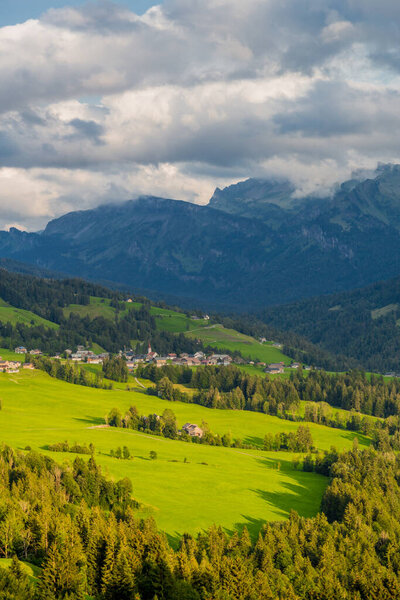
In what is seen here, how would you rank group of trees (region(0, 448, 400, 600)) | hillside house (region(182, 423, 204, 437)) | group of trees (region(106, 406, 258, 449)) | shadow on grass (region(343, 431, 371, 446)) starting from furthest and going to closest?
shadow on grass (region(343, 431, 371, 446)), hillside house (region(182, 423, 204, 437)), group of trees (region(106, 406, 258, 449)), group of trees (region(0, 448, 400, 600))

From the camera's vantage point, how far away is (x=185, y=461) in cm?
12675

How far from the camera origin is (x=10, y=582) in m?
57.4

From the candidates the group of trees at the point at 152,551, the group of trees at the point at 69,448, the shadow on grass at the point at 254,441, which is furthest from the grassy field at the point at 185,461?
the group of trees at the point at 152,551

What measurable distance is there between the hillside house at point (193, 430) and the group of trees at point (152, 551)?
6376 cm

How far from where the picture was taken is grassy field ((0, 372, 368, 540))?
99.6 metres

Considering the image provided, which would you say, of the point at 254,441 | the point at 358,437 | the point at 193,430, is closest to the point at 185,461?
the point at 193,430

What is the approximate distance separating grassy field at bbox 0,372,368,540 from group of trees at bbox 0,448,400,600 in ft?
27.0

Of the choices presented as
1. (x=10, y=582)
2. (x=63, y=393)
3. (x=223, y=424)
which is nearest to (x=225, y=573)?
(x=10, y=582)

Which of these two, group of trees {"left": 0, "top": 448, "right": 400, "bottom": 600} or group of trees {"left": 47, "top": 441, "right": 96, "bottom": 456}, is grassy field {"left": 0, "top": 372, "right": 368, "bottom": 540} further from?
group of trees {"left": 0, "top": 448, "right": 400, "bottom": 600}

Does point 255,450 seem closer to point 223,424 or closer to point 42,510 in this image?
point 223,424

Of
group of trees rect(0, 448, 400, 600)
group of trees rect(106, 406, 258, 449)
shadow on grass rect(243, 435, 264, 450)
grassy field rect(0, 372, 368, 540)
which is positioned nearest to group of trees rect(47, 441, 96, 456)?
grassy field rect(0, 372, 368, 540)

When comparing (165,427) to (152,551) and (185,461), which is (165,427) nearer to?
(185,461)

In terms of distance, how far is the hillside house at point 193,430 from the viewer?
160750mm

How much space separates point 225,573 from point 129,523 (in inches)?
697
